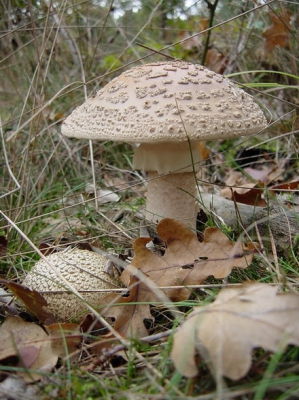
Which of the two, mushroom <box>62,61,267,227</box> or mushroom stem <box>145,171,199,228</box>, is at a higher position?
mushroom <box>62,61,267,227</box>

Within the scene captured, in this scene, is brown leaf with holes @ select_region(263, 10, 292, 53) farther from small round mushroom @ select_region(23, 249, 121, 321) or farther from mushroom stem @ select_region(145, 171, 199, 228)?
small round mushroom @ select_region(23, 249, 121, 321)

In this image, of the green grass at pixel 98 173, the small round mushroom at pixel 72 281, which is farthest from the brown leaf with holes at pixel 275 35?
the small round mushroom at pixel 72 281

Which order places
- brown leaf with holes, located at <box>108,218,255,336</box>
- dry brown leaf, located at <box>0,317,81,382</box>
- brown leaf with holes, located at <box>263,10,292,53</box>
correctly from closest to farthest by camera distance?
dry brown leaf, located at <box>0,317,81,382</box>, brown leaf with holes, located at <box>108,218,255,336</box>, brown leaf with holes, located at <box>263,10,292,53</box>

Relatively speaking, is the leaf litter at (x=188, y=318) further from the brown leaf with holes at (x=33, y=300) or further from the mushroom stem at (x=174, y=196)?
the mushroom stem at (x=174, y=196)

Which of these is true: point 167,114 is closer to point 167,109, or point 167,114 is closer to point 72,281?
point 167,109

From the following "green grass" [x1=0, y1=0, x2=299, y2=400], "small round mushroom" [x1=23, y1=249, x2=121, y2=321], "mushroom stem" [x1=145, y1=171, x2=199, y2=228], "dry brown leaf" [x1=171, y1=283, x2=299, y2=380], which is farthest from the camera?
"mushroom stem" [x1=145, y1=171, x2=199, y2=228]

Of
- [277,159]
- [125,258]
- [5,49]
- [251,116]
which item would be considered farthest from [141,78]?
[5,49]

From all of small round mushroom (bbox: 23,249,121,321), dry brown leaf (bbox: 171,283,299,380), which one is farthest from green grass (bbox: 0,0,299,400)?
small round mushroom (bbox: 23,249,121,321)
